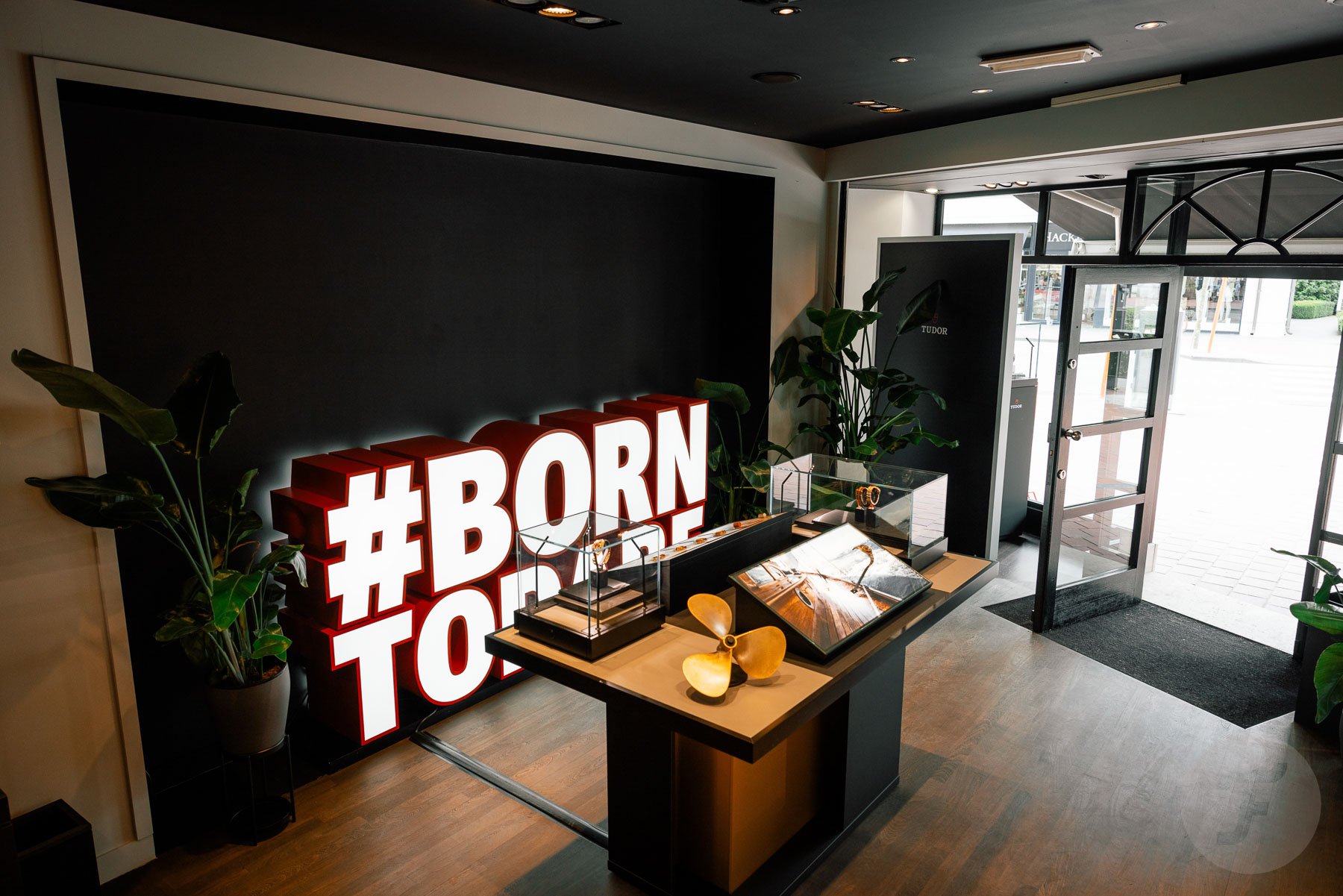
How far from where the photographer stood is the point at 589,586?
2.45m

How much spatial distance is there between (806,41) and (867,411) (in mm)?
2993

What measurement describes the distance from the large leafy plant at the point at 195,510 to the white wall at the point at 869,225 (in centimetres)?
398

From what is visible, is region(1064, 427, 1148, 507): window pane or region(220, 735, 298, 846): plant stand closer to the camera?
Answer: region(220, 735, 298, 846): plant stand

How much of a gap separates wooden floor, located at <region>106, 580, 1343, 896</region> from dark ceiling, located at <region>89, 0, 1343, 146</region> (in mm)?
2757

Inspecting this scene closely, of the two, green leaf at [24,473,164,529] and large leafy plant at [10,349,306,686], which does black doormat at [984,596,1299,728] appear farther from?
green leaf at [24,473,164,529]

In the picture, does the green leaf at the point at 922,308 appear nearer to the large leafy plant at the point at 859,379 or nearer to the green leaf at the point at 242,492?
the large leafy plant at the point at 859,379

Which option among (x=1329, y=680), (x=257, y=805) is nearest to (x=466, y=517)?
(x=257, y=805)

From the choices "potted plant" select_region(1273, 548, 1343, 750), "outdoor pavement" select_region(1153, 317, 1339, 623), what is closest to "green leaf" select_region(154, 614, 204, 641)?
"potted plant" select_region(1273, 548, 1343, 750)

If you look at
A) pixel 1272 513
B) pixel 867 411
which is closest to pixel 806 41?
pixel 867 411

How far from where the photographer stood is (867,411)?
5.59m

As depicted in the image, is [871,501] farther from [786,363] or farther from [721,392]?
[786,363]

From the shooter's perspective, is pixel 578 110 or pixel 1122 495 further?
pixel 1122 495

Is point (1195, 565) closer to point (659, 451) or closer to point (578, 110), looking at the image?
point (659, 451)

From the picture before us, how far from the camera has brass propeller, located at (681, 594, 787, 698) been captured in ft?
7.16
